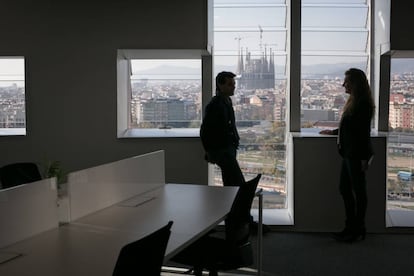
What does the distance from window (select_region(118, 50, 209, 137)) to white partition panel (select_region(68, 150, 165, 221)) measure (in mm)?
1805

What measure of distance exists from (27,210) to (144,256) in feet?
3.01

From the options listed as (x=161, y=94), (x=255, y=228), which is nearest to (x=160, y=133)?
(x=161, y=94)

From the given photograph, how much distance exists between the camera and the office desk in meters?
2.11

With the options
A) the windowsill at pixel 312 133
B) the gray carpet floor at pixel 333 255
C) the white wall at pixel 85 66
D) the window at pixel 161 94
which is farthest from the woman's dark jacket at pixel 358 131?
the window at pixel 161 94

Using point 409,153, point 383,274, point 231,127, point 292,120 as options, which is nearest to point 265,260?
point 383,274

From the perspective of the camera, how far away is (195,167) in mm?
5527

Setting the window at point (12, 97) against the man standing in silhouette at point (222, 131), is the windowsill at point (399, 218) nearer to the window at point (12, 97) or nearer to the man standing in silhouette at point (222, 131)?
the man standing in silhouette at point (222, 131)

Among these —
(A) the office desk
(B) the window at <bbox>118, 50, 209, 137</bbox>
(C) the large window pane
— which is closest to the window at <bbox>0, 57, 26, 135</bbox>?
(B) the window at <bbox>118, 50, 209, 137</bbox>

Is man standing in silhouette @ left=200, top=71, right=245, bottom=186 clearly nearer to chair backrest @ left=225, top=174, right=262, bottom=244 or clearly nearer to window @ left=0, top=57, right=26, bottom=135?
chair backrest @ left=225, top=174, right=262, bottom=244

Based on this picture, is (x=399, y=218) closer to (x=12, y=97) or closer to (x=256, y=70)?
(x=256, y=70)

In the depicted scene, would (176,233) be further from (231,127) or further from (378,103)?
(378,103)

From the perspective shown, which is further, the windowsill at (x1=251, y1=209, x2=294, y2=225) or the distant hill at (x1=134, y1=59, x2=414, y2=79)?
the distant hill at (x1=134, y1=59, x2=414, y2=79)

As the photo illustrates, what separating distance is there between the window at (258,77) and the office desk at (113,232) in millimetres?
2084

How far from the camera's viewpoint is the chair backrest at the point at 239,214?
3066mm
